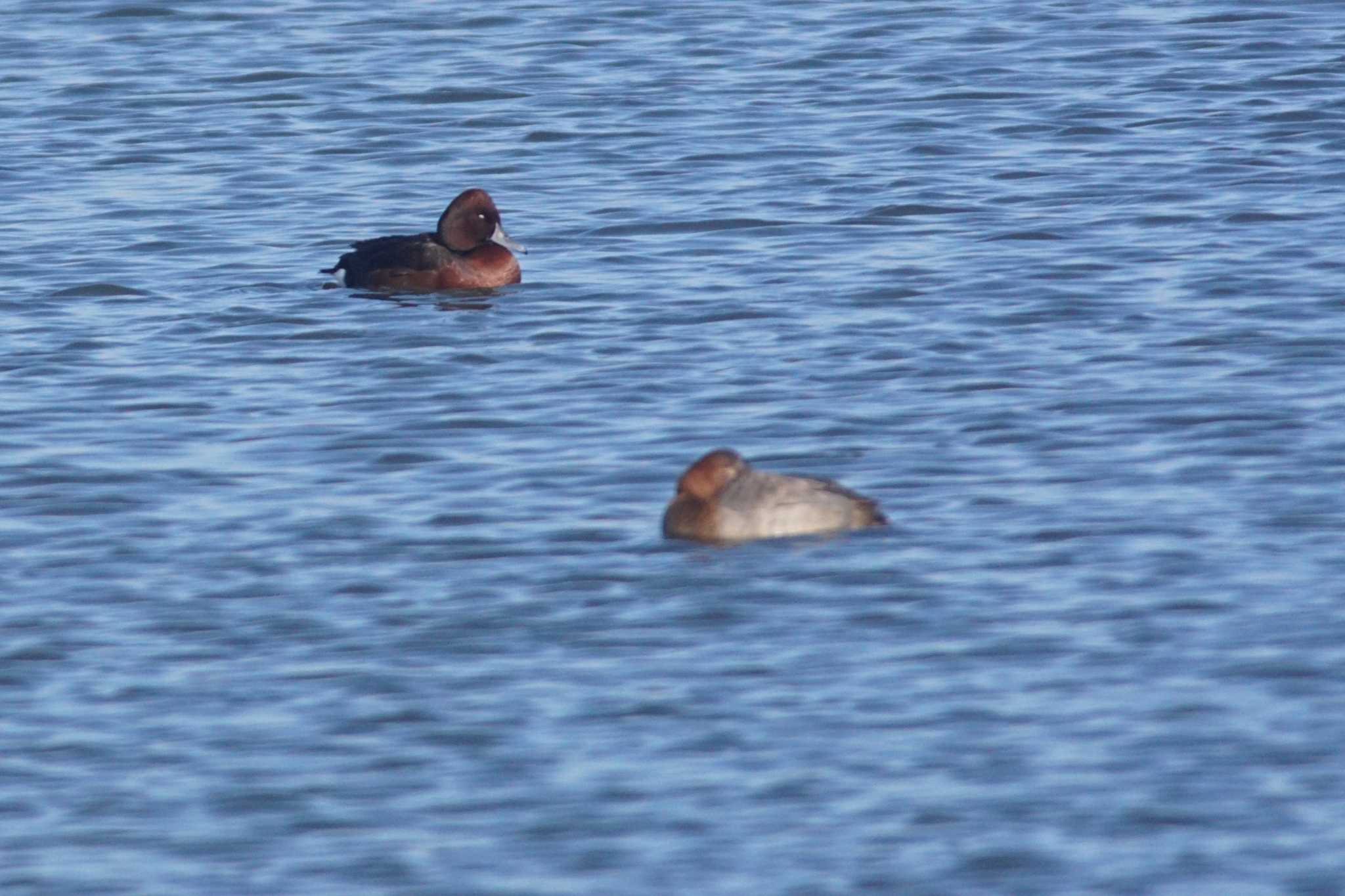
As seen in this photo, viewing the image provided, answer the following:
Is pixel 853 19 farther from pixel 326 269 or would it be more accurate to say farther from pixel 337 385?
pixel 337 385

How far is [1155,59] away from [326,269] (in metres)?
9.82

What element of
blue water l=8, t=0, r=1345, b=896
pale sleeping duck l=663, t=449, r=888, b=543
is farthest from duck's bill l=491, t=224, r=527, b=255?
pale sleeping duck l=663, t=449, r=888, b=543

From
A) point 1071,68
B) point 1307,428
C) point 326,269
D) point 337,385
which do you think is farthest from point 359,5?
point 1307,428

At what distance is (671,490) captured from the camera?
1252 centimetres

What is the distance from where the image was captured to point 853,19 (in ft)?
90.8

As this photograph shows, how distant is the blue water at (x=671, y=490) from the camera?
29.1 feet

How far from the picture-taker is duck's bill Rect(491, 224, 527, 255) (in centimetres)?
1728

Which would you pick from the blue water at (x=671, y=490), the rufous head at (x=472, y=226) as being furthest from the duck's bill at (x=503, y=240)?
the blue water at (x=671, y=490)

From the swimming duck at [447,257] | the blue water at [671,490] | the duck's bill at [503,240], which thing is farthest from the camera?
the duck's bill at [503,240]

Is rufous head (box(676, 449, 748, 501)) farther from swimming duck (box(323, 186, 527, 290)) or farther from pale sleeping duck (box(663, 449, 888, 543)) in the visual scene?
swimming duck (box(323, 186, 527, 290))

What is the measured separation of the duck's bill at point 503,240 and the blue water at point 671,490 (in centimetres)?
35

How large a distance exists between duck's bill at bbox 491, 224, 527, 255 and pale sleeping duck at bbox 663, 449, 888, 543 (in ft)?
19.3

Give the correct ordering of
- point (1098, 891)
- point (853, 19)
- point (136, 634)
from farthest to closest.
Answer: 1. point (853, 19)
2. point (136, 634)
3. point (1098, 891)

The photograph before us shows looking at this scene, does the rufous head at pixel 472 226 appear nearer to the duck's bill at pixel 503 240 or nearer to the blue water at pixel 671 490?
the duck's bill at pixel 503 240
